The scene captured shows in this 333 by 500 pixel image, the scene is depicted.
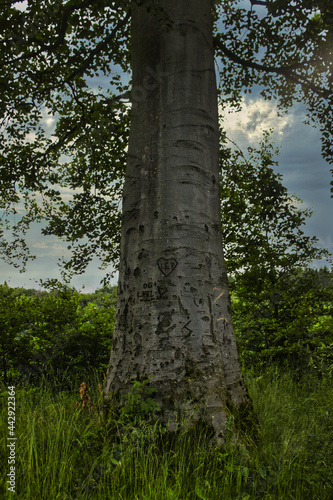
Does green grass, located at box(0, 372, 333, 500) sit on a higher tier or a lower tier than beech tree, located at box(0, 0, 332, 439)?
lower

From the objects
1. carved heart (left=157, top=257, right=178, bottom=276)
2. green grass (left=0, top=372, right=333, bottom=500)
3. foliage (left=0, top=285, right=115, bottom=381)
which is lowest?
green grass (left=0, top=372, right=333, bottom=500)

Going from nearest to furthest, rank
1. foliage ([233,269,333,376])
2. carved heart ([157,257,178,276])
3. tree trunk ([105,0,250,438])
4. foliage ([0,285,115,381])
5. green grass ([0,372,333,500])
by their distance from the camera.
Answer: green grass ([0,372,333,500])
tree trunk ([105,0,250,438])
carved heart ([157,257,178,276])
foliage ([0,285,115,381])
foliage ([233,269,333,376])

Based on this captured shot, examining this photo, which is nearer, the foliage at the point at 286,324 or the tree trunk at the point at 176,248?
the tree trunk at the point at 176,248

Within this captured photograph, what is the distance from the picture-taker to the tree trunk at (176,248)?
294 centimetres

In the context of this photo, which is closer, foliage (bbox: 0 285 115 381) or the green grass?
the green grass

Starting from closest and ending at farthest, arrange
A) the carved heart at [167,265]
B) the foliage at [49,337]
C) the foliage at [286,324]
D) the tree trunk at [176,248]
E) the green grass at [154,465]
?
the green grass at [154,465] < the tree trunk at [176,248] < the carved heart at [167,265] < the foliage at [49,337] < the foliage at [286,324]

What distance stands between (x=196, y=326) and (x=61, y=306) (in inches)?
122

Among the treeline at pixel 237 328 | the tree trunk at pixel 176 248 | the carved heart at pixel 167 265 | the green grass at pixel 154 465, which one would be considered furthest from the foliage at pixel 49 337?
the carved heart at pixel 167 265

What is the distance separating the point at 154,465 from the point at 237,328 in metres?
4.29

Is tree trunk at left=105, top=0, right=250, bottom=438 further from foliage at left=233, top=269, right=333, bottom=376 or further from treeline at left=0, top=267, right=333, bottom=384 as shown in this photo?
foliage at left=233, top=269, right=333, bottom=376

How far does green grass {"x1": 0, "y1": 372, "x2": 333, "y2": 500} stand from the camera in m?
2.23

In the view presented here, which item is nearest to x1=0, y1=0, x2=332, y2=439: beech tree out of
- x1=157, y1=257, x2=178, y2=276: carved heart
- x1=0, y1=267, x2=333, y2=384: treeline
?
x1=157, y1=257, x2=178, y2=276: carved heart

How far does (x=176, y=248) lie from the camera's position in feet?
10.4

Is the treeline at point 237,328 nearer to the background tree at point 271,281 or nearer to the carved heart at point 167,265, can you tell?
the background tree at point 271,281
